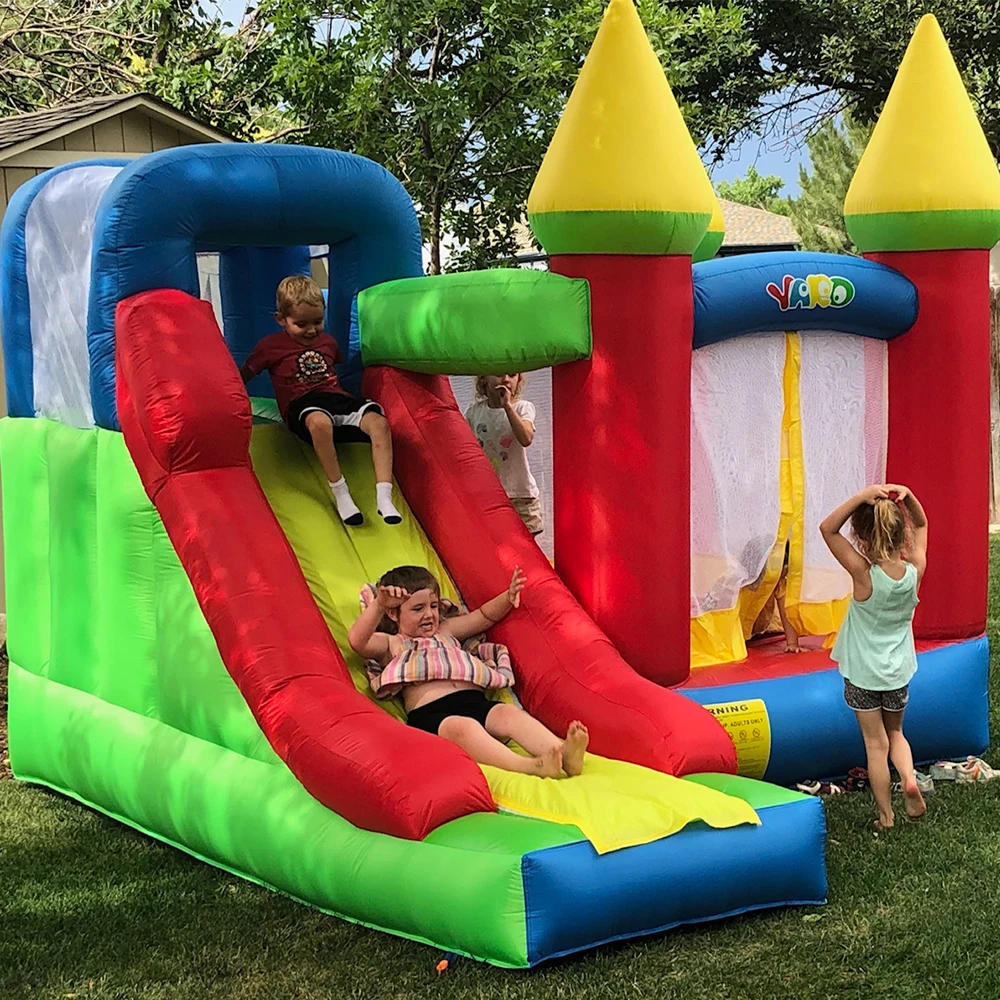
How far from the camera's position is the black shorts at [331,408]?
5859mm

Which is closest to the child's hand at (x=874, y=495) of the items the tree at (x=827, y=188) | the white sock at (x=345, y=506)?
the white sock at (x=345, y=506)

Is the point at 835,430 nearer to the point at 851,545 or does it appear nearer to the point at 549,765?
the point at 851,545

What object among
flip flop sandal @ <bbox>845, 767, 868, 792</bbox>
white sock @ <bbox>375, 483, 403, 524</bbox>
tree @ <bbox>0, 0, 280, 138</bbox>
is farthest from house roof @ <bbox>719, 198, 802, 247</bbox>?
white sock @ <bbox>375, 483, 403, 524</bbox>

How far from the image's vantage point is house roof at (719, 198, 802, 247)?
31.5 m

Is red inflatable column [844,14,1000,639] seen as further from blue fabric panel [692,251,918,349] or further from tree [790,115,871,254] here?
tree [790,115,871,254]

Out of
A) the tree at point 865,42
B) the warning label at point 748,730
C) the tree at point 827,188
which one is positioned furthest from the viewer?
the tree at point 827,188

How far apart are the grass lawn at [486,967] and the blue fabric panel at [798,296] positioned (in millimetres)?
1875

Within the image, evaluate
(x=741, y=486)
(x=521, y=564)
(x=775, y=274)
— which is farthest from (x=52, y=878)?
(x=775, y=274)

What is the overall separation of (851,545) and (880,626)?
0.29 m

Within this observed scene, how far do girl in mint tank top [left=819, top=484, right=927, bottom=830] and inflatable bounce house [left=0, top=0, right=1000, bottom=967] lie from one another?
51 centimetres

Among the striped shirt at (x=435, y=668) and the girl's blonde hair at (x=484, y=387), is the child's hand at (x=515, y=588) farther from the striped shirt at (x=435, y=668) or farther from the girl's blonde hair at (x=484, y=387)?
the girl's blonde hair at (x=484, y=387)

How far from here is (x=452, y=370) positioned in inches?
226

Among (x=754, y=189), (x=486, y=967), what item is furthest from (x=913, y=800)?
(x=754, y=189)

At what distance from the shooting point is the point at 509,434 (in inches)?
256
